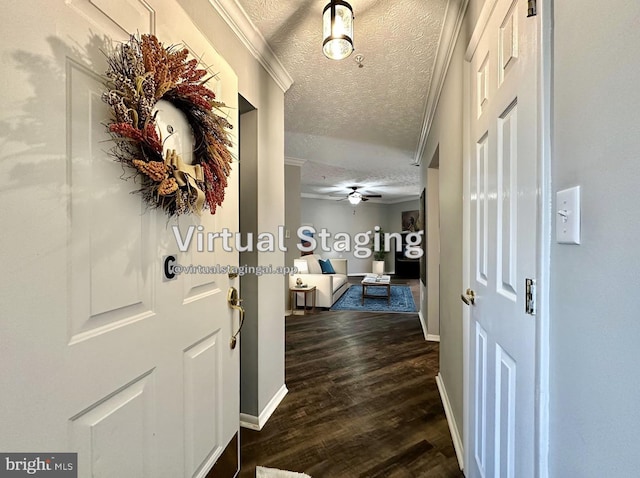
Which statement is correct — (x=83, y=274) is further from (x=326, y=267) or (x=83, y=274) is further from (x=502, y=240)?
(x=326, y=267)

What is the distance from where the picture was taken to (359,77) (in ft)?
7.36

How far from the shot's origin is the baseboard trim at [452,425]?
1.63 m

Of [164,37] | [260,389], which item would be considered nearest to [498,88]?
[164,37]

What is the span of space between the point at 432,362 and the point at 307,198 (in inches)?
256

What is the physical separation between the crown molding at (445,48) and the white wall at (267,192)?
1137 mm

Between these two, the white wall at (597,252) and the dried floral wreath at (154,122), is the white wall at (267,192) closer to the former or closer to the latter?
the dried floral wreath at (154,122)

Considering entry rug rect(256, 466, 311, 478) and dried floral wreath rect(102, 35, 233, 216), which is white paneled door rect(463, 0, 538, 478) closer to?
entry rug rect(256, 466, 311, 478)

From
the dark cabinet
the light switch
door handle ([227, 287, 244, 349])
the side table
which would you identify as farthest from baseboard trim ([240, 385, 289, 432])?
the dark cabinet

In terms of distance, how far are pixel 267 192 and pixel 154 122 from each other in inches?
47.6

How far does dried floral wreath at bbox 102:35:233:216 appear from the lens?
772 mm

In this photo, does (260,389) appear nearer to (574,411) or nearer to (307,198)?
(574,411)

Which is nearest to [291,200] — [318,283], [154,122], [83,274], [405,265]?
[318,283]

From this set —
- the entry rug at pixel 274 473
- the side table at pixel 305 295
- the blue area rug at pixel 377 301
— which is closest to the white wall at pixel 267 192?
the entry rug at pixel 274 473

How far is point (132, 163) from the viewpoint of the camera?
0.83 metres
